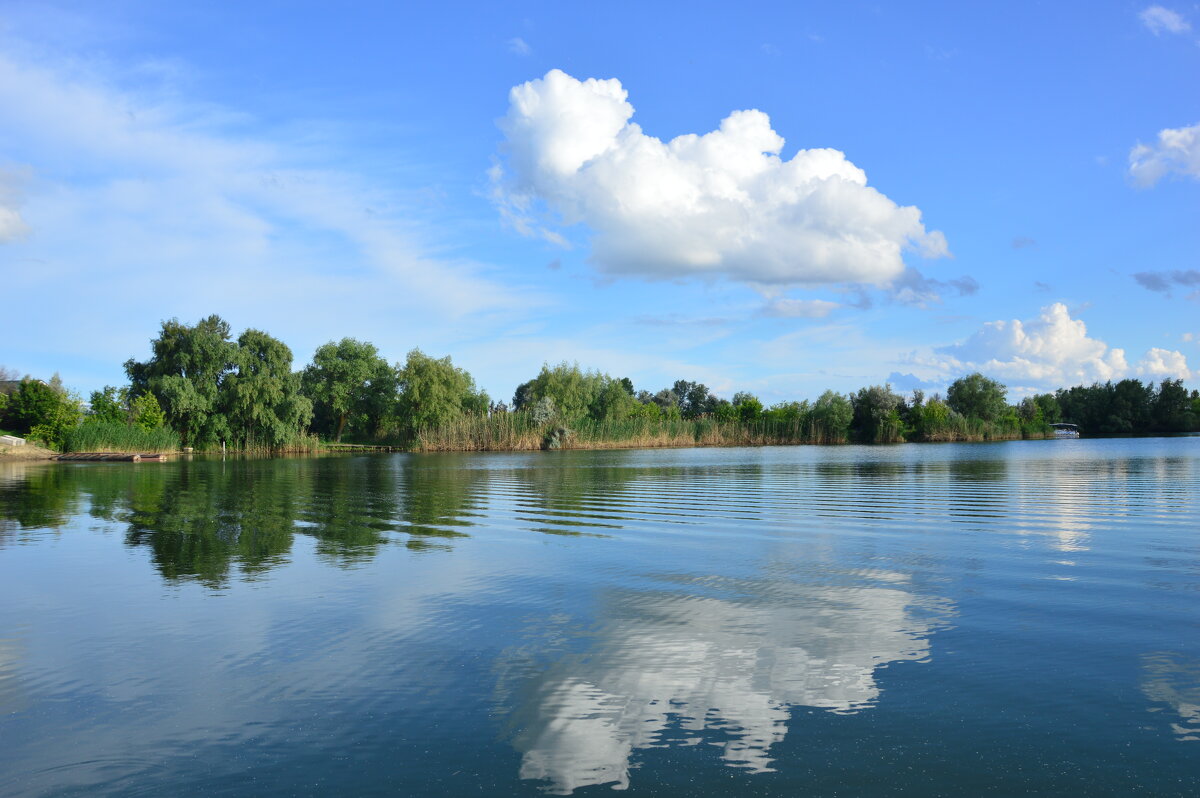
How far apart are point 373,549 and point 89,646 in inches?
223

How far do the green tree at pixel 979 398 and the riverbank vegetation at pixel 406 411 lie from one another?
15 cm

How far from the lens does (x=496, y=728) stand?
5363 mm

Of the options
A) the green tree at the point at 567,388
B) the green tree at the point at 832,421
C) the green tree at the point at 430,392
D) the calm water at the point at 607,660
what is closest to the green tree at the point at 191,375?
the green tree at the point at 430,392

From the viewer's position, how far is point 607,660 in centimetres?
683

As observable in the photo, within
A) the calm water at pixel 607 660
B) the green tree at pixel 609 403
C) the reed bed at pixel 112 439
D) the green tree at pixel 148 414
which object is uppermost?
the green tree at pixel 609 403

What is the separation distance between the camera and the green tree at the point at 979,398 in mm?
90750

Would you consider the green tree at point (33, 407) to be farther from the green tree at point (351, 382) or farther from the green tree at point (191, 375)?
the green tree at point (351, 382)

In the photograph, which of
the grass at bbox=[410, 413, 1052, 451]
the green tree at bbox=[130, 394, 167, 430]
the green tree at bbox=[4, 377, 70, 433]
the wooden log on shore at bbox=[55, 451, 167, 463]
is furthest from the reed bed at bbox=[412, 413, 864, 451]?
the green tree at bbox=[4, 377, 70, 433]

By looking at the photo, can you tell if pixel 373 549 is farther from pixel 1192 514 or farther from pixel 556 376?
pixel 556 376

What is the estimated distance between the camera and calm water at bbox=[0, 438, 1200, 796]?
4.79 meters

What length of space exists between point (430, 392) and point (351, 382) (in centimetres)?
1269

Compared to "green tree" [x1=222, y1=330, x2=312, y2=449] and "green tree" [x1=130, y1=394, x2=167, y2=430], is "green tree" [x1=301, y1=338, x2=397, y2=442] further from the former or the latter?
"green tree" [x1=130, y1=394, x2=167, y2=430]

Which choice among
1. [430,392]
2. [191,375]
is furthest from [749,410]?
[191,375]

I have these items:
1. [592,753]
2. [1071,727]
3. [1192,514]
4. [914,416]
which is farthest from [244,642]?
[914,416]
